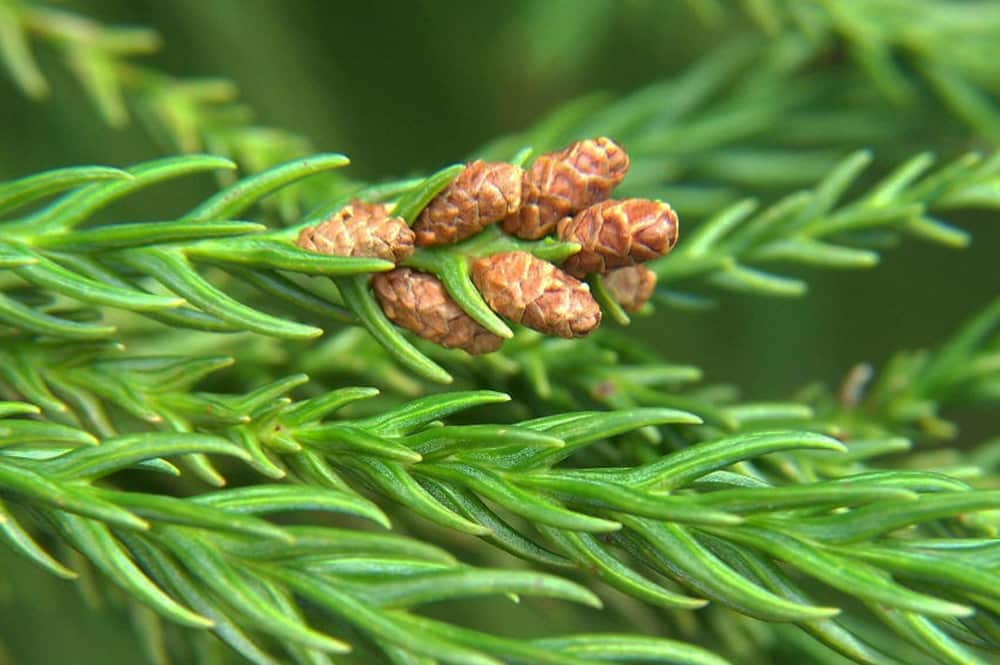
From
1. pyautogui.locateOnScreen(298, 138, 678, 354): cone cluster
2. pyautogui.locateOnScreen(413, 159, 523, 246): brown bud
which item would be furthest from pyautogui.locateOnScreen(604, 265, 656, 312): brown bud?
pyautogui.locateOnScreen(413, 159, 523, 246): brown bud

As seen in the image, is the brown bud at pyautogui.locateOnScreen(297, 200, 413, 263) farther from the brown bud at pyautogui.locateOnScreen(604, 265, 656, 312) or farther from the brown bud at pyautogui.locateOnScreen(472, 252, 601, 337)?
the brown bud at pyautogui.locateOnScreen(604, 265, 656, 312)

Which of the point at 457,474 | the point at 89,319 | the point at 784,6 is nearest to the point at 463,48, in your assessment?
the point at 784,6

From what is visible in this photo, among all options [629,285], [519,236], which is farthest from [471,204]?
[629,285]

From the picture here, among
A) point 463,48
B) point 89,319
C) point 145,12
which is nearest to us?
point 89,319

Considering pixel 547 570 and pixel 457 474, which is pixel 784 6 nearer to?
pixel 547 570

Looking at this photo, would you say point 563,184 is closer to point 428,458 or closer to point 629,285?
point 629,285

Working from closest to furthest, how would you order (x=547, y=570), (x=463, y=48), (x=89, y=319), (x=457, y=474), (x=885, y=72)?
(x=457, y=474)
(x=89, y=319)
(x=547, y=570)
(x=885, y=72)
(x=463, y=48)
